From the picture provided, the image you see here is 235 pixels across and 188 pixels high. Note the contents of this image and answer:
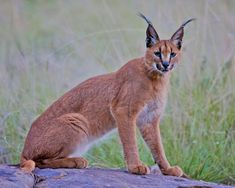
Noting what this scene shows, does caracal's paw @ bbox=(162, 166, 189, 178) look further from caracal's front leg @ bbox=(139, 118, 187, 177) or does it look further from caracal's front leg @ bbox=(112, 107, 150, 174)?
caracal's front leg @ bbox=(112, 107, 150, 174)

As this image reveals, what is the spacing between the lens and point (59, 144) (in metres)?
6.32

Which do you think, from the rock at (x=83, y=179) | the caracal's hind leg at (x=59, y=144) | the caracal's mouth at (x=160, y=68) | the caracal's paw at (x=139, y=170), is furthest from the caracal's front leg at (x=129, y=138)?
the caracal's mouth at (x=160, y=68)

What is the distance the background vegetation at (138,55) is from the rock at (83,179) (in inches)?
60.4

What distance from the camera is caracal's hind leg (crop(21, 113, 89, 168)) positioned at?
6.33 m

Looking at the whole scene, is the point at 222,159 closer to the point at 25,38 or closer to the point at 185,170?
the point at 185,170

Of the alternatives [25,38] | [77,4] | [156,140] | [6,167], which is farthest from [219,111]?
[77,4]

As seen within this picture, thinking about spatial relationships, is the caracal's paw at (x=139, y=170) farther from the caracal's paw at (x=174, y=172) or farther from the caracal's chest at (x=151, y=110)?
the caracal's chest at (x=151, y=110)

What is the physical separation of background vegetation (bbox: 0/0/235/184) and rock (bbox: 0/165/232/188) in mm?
1535

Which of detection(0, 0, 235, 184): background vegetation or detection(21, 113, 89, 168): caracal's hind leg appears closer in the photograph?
detection(21, 113, 89, 168): caracal's hind leg

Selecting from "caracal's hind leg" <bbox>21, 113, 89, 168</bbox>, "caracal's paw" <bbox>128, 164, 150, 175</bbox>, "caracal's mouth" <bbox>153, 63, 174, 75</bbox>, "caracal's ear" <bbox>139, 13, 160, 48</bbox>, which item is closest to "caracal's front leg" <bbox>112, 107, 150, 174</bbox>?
"caracal's paw" <bbox>128, 164, 150, 175</bbox>

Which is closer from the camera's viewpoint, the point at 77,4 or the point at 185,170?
the point at 185,170

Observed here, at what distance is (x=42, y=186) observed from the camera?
5.74 meters

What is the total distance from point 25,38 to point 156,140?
5.19 m

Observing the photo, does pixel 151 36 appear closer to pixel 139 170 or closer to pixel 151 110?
pixel 151 110
